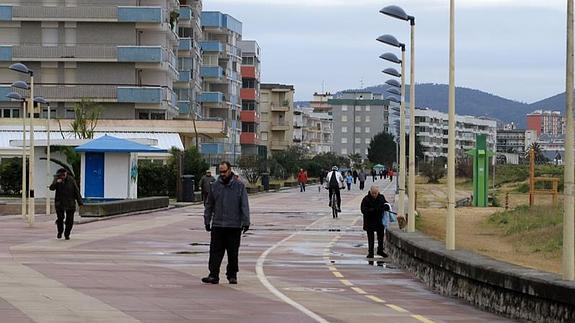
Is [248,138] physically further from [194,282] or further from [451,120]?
[194,282]

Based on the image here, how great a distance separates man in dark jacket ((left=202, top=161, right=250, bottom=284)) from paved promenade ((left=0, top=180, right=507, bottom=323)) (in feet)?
1.13

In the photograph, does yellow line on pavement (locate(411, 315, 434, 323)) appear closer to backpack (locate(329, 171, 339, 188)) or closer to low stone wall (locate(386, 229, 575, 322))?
low stone wall (locate(386, 229, 575, 322))

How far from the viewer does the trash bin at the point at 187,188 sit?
62406 millimetres

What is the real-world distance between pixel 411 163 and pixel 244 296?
13.9m

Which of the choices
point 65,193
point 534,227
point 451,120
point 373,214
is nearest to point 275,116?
point 534,227

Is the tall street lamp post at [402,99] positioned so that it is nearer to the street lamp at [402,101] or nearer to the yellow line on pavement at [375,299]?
the street lamp at [402,101]

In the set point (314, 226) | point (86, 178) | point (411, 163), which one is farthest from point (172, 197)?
point (411, 163)

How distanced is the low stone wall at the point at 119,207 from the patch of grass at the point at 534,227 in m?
13.9

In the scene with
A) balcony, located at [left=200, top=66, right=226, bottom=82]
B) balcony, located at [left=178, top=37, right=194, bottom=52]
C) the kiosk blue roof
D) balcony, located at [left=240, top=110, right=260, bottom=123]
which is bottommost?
the kiosk blue roof

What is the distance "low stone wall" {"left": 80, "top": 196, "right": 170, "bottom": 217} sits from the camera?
141 feet

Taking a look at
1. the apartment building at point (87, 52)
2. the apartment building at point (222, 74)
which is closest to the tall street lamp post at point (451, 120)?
the apartment building at point (87, 52)

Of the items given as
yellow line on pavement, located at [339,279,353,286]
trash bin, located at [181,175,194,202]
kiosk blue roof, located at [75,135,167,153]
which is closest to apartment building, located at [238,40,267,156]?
trash bin, located at [181,175,194,202]

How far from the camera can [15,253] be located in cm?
2573

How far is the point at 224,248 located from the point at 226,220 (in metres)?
0.50
